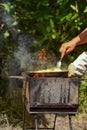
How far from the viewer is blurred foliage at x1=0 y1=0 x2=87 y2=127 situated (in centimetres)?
733

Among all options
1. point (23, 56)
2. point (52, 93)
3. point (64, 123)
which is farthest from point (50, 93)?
point (23, 56)

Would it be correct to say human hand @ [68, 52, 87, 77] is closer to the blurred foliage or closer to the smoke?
the blurred foliage

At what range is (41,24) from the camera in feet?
24.5

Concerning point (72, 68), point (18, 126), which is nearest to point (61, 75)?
point (72, 68)

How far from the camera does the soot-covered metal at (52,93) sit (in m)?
5.45

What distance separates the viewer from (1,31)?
24.1ft

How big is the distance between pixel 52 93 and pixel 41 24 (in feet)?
7.37

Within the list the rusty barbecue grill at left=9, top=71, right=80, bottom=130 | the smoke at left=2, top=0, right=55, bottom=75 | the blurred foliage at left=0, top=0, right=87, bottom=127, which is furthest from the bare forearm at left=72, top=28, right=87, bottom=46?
the smoke at left=2, top=0, right=55, bottom=75

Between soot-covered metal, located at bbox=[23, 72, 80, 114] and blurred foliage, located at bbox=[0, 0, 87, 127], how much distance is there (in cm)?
194

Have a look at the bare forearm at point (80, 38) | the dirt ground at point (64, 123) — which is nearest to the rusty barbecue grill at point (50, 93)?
the bare forearm at point (80, 38)

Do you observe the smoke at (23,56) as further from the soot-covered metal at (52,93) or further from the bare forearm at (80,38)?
the soot-covered metal at (52,93)

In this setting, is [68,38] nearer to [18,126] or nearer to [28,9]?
[28,9]

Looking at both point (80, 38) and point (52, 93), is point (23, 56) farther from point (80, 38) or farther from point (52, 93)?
point (52, 93)

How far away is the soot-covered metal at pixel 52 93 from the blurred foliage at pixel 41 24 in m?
1.94
